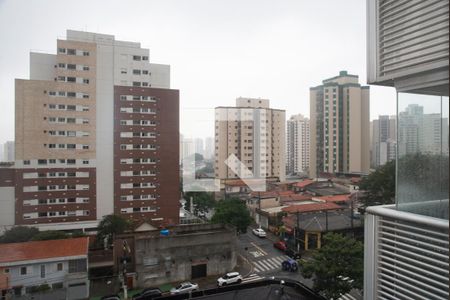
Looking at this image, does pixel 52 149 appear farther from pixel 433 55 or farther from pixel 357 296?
pixel 433 55

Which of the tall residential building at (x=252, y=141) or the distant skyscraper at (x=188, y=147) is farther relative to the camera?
the tall residential building at (x=252, y=141)

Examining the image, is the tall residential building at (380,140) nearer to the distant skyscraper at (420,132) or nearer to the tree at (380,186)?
the tree at (380,186)

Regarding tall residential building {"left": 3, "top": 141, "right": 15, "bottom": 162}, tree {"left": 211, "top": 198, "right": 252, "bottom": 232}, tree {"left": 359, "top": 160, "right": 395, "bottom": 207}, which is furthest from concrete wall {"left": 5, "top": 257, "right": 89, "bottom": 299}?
tree {"left": 359, "top": 160, "right": 395, "bottom": 207}

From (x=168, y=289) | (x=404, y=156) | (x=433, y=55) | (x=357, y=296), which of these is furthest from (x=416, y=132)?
(x=168, y=289)

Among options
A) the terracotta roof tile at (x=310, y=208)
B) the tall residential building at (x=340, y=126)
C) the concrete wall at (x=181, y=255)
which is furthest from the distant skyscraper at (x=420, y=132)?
the tall residential building at (x=340, y=126)

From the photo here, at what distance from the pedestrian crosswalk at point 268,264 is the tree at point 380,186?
3.15m

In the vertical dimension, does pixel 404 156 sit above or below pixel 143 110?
below

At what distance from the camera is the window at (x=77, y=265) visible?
5.59m

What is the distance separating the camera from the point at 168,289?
5.75m

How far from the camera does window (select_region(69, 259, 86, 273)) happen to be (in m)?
5.59

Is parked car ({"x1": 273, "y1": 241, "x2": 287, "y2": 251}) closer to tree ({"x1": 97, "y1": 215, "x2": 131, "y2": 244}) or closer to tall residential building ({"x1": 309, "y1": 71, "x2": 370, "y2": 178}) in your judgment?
tree ({"x1": 97, "y1": 215, "x2": 131, "y2": 244})

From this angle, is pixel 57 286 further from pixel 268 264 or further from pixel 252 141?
pixel 252 141

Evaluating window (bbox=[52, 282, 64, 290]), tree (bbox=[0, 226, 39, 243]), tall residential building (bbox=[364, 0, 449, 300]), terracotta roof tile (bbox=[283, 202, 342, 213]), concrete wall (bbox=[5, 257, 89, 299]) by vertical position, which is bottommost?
window (bbox=[52, 282, 64, 290])

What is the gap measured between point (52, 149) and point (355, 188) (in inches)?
506
